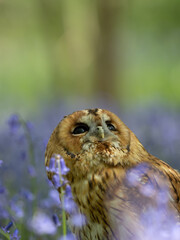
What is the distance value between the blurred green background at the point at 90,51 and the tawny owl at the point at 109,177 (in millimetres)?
5294

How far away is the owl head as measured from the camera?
2230mm

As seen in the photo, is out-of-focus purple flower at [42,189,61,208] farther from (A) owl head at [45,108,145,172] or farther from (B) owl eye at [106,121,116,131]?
(B) owl eye at [106,121,116,131]

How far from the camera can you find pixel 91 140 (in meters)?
2.22

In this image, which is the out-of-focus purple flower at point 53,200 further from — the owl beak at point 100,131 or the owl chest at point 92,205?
the owl beak at point 100,131

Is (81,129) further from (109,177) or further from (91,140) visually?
(109,177)

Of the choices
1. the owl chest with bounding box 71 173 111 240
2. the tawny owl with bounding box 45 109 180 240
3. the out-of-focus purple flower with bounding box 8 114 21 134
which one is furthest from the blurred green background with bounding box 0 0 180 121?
the owl chest with bounding box 71 173 111 240

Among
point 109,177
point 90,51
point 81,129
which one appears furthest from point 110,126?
point 90,51

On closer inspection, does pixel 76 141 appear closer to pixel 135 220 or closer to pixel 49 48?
pixel 135 220

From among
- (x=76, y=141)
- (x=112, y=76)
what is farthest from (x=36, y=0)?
(x=76, y=141)

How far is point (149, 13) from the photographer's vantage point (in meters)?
13.4

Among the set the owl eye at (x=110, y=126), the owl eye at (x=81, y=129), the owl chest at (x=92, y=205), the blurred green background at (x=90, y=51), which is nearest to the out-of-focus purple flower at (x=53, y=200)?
the owl chest at (x=92, y=205)

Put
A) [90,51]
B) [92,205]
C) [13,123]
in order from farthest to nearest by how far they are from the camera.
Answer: [90,51], [13,123], [92,205]

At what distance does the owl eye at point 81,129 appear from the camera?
2.30 meters

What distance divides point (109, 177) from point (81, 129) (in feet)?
0.91
